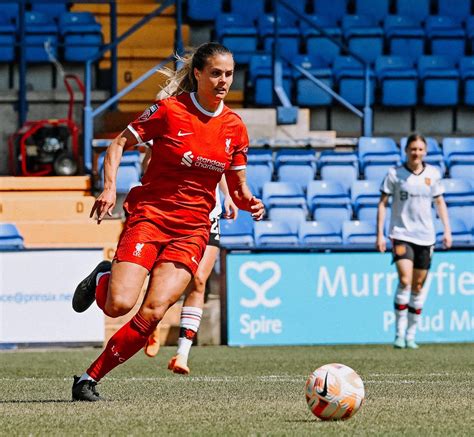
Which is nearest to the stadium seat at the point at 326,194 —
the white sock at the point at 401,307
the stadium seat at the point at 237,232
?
the stadium seat at the point at 237,232

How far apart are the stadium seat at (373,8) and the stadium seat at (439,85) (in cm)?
241

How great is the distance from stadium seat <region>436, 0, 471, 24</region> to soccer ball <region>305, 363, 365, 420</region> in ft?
52.9

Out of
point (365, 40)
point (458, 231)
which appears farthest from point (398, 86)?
point (458, 231)

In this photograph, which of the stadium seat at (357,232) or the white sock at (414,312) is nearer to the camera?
the white sock at (414,312)

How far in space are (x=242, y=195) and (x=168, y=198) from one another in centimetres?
62

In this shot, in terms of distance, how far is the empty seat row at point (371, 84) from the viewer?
63.9ft

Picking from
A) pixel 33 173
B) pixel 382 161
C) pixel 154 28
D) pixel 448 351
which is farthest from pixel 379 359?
pixel 154 28

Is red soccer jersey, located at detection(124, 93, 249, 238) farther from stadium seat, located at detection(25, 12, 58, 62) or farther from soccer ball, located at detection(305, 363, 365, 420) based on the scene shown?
stadium seat, located at detection(25, 12, 58, 62)

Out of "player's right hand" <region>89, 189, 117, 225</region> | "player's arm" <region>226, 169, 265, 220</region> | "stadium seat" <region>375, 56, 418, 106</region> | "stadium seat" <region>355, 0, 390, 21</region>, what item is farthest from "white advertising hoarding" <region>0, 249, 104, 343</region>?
"stadium seat" <region>355, 0, 390, 21</region>

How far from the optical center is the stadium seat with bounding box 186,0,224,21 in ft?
68.2

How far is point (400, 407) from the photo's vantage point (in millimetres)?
7355

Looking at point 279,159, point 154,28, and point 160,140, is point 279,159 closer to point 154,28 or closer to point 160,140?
point 154,28

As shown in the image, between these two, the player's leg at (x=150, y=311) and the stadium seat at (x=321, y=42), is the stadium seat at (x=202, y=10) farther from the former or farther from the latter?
the player's leg at (x=150, y=311)

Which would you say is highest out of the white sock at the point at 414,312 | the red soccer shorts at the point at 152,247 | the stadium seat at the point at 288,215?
the red soccer shorts at the point at 152,247
